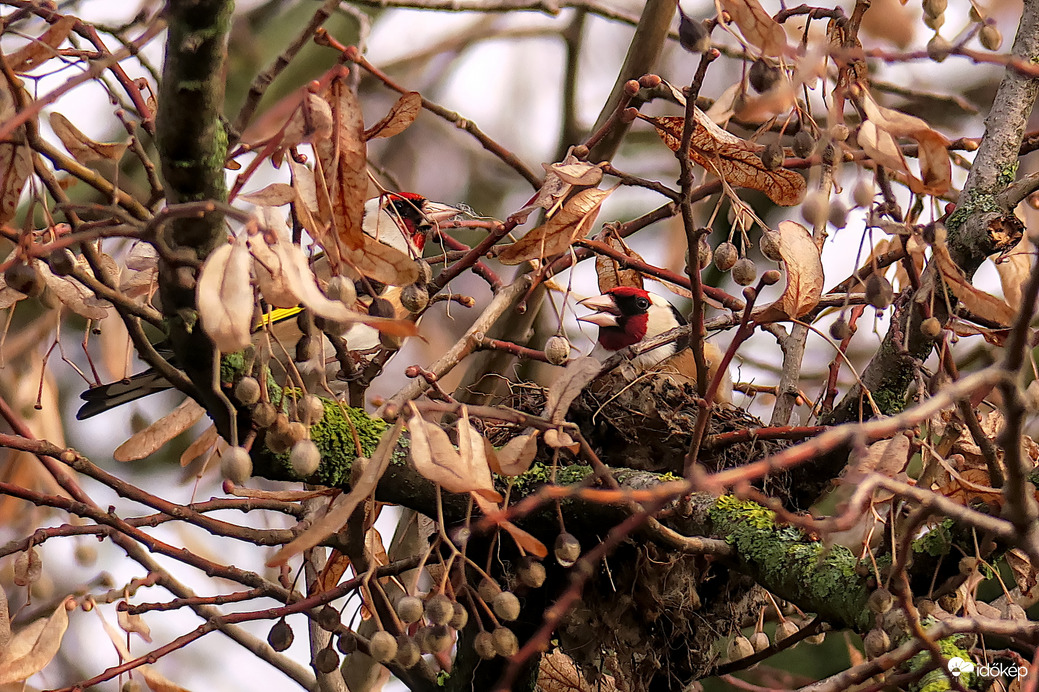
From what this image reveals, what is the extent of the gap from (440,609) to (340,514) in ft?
0.76

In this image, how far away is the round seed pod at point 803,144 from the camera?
1.91m

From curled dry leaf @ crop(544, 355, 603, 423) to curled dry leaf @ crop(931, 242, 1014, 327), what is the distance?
60 centimetres

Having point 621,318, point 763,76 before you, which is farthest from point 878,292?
point 621,318

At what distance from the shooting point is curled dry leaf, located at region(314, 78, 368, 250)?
5.58 ft

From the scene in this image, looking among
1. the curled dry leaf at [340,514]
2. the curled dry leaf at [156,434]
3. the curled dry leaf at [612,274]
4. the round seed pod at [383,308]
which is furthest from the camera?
the curled dry leaf at [612,274]

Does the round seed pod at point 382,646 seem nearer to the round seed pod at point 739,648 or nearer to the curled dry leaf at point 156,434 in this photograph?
the curled dry leaf at point 156,434

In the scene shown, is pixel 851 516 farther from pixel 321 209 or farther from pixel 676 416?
pixel 676 416

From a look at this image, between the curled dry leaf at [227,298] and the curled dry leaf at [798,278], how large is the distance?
A: 928mm

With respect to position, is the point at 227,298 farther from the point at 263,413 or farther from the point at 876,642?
the point at 876,642

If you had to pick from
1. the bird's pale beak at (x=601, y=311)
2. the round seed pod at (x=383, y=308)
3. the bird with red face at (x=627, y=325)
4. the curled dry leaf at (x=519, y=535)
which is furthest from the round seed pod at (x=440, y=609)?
the bird's pale beak at (x=601, y=311)

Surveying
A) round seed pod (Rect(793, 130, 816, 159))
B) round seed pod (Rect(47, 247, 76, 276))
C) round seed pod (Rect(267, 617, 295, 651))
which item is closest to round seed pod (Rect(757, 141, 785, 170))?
round seed pod (Rect(793, 130, 816, 159))

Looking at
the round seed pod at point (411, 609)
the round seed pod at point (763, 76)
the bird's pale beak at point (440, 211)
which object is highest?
the bird's pale beak at point (440, 211)

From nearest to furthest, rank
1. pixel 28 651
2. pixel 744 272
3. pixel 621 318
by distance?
pixel 28 651 → pixel 744 272 → pixel 621 318

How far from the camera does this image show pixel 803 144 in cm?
191
